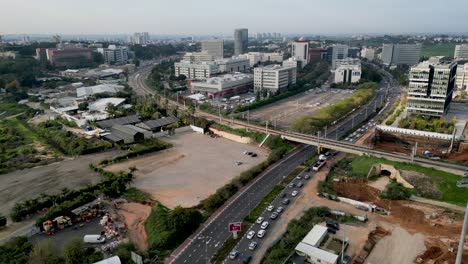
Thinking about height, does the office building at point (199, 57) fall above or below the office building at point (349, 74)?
above

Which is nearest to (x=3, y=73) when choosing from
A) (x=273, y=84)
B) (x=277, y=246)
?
(x=273, y=84)

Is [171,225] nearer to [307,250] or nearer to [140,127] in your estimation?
[307,250]

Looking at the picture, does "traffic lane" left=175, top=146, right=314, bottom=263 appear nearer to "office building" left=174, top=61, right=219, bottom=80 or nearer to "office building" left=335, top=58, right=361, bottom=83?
"office building" left=335, top=58, right=361, bottom=83

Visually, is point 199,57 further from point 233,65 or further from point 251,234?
point 251,234

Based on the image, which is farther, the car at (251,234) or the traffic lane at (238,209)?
the car at (251,234)

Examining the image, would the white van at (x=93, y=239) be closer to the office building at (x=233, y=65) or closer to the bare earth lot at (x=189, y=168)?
the bare earth lot at (x=189, y=168)

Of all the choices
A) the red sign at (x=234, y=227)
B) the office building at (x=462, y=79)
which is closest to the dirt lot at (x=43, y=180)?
the red sign at (x=234, y=227)

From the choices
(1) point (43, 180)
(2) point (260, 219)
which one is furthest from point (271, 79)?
(2) point (260, 219)
